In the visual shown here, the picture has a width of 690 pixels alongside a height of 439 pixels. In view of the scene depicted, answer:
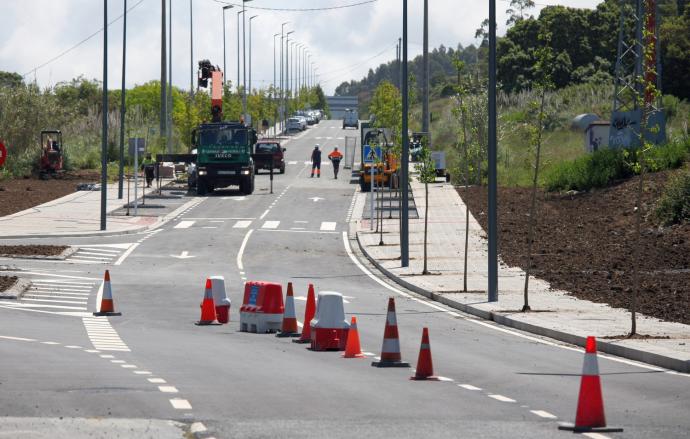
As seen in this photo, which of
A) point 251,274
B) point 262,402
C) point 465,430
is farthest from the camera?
point 251,274

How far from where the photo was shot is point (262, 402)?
1307 cm

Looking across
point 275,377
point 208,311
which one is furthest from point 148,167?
point 275,377

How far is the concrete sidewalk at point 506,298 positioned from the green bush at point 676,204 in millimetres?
5307

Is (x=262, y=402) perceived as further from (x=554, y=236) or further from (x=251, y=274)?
(x=554, y=236)

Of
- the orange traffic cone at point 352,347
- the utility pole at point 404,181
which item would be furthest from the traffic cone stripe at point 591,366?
the utility pole at point 404,181

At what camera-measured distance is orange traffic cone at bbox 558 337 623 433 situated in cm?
1138

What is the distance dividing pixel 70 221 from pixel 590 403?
3865 cm

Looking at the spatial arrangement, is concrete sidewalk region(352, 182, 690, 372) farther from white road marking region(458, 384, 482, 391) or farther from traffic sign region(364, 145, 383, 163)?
white road marking region(458, 384, 482, 391)

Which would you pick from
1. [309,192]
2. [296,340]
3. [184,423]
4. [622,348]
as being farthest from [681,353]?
[309,192]

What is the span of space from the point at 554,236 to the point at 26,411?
30.3 meters

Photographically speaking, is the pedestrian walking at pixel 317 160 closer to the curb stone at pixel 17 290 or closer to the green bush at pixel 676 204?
the green bush at pixel 676 204

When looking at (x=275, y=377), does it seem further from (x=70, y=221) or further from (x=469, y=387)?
(x=70, y=221)

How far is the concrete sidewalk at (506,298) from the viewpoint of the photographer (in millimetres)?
18750

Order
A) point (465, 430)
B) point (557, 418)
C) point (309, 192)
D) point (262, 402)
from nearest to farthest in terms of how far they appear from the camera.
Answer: point (465, 430) < point (557, 418) < point (262, 402) < point (309, 192)
